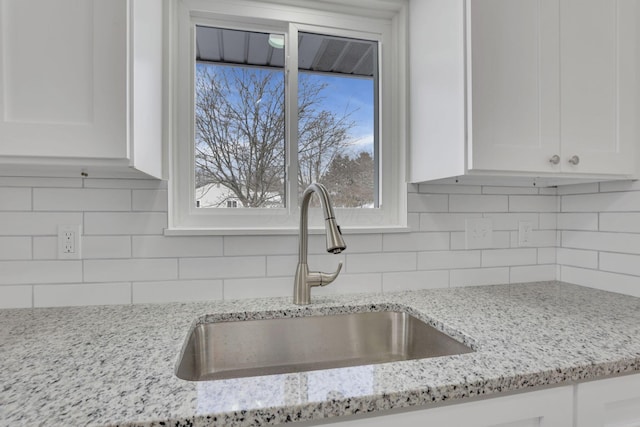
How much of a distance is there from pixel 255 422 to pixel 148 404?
6.9 inches

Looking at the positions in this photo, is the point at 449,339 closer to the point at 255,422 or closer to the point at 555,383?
the point at 555,383

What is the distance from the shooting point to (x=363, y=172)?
56.9 inches

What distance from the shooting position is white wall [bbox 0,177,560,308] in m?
1.08

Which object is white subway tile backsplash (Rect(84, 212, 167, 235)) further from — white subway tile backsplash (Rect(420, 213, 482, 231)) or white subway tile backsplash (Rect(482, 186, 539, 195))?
white subway tile backsplash (Rect(482, 186, 539, 195))

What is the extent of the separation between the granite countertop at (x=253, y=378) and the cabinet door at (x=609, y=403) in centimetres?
4

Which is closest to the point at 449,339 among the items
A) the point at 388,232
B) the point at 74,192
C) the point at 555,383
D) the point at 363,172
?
the point at 555,383

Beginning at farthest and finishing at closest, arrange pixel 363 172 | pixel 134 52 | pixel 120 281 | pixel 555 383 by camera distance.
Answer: pixel 363 172 → pixel 120 281 → pixel 134 52 → pixel 555 383

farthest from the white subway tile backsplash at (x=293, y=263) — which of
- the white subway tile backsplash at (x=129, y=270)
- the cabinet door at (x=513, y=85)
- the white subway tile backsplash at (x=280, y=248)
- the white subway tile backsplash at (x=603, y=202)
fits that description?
the white subway tile backsplash at (x=603, y=202)

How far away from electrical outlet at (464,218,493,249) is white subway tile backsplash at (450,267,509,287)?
101 mm

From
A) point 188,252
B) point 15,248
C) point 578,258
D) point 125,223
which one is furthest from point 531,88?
point 15,248

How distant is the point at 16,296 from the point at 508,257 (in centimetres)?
177

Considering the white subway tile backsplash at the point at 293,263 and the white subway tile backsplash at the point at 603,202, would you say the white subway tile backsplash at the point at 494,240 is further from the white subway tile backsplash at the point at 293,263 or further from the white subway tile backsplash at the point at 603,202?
the white subway tile backsplash at the point at 293,263

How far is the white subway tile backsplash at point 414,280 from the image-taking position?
133 centimetres

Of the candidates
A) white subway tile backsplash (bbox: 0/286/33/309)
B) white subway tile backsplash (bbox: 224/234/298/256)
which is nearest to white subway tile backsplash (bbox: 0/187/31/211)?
white subway tile backsplash (bbox: 0/286/33/309)
